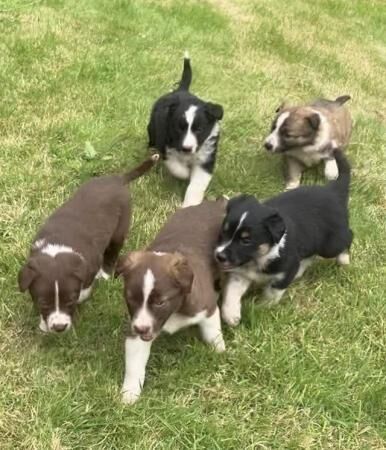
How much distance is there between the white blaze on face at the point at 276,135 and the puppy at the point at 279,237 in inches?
49.4

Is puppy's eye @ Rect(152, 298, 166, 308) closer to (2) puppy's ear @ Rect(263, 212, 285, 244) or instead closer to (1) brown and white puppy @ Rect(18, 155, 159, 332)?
(1) brown and white puppy @ Rect(18, 155, 159, 332)

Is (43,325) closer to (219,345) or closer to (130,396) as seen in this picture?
(130,396)

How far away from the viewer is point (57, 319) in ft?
13.9

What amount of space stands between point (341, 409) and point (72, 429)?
1.58 metres

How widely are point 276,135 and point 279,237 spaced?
244cm

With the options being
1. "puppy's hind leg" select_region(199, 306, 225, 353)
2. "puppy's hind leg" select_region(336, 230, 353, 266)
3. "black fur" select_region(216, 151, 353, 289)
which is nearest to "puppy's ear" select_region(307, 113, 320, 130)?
"black fur" select_region(216, 151, 353, 289)

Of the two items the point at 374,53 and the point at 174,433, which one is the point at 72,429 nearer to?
the point at 174,433

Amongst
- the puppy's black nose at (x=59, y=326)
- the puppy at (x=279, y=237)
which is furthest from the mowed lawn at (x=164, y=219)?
the puppy's black nose at (x=59, y=326)

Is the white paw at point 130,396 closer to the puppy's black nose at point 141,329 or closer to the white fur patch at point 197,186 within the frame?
the puppy's black nose at point 141,329

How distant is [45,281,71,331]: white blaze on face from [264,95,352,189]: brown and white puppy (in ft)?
10.4

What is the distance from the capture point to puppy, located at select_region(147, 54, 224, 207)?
6242 millimetres

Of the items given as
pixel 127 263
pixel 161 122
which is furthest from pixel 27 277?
pixel 161 122

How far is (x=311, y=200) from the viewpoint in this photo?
548cm

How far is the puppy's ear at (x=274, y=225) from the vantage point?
473 cm
